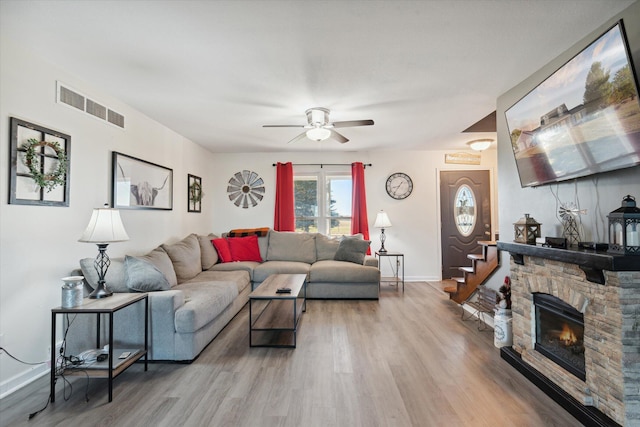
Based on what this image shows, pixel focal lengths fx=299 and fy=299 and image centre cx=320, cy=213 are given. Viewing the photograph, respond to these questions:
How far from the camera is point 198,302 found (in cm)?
267

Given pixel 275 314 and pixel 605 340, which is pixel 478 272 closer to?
pixel 605 340

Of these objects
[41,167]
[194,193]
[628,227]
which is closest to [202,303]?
[41,167]

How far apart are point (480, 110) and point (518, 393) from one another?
291cm

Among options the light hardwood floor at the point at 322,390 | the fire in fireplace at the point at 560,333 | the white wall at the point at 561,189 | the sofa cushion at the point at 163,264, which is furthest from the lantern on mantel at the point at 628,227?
the sofa cushion at the point at 163,264

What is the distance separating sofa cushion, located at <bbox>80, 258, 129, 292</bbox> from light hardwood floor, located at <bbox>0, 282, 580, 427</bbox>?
707 mm

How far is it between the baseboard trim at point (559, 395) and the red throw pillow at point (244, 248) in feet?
12.1

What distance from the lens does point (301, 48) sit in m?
2.20

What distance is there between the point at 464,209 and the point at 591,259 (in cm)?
409

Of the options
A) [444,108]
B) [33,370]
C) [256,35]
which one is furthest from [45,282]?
[444,108]

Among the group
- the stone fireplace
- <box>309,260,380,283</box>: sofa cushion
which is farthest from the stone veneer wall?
<box>309,260,380,283</box>: sofa cushion

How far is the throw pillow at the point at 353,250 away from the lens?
4.77 m

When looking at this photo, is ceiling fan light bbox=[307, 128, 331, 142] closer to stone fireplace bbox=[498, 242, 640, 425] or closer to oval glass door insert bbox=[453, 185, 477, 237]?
stone fireplace bbox=[498, 242, 640, 425]

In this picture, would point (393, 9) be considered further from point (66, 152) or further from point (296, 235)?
point (296, 235)

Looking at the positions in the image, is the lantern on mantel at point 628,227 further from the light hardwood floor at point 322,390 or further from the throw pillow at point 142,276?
the throw pillow at point 142,276
